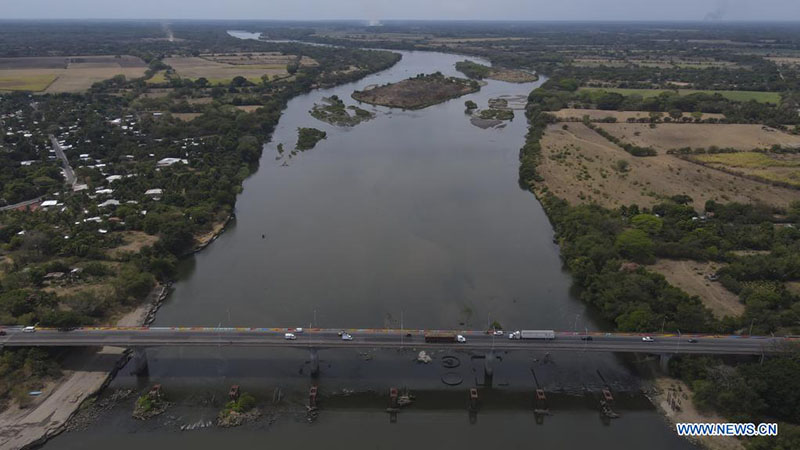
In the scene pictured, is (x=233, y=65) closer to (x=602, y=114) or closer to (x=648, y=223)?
(x=602, y=114)

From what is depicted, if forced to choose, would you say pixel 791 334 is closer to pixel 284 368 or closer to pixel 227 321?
pixel 284 368

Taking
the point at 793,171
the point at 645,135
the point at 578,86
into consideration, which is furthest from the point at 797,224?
the point at 578,86

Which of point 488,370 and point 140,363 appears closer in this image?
point 140,363

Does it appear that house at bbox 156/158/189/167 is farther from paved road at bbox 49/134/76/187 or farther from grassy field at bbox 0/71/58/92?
grassy field at bbox 0/71/58/92

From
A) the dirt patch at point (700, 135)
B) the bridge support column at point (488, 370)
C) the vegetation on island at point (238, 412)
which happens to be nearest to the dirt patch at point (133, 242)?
the vegetation on island at point (238, 412)

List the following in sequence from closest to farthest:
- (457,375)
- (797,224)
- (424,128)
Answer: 1. (457,375)
2. (797,224)
3. (424,128)

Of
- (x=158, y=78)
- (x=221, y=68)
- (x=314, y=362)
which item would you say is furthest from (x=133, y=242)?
(x=221, y=68)

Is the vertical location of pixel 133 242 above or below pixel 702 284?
above
